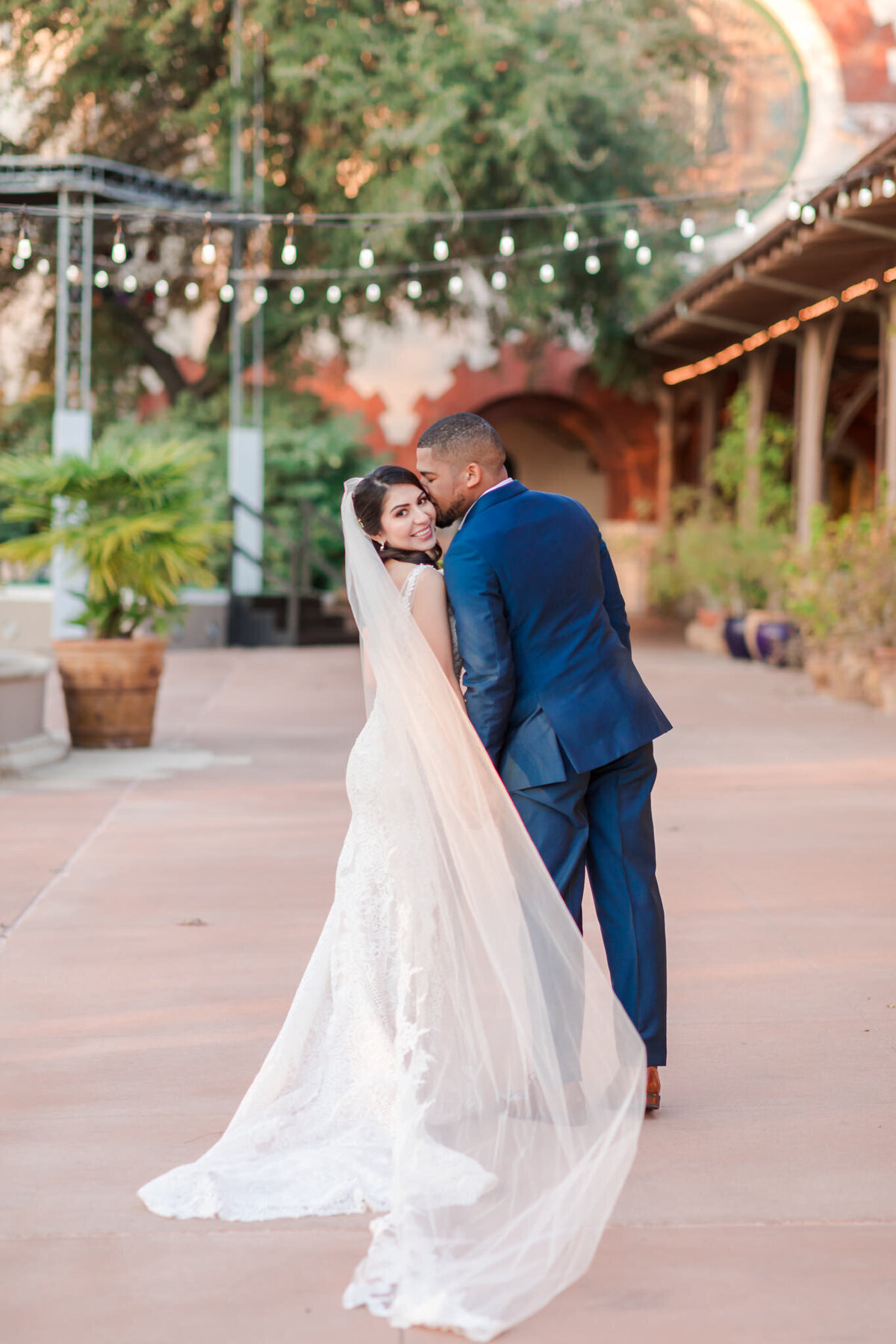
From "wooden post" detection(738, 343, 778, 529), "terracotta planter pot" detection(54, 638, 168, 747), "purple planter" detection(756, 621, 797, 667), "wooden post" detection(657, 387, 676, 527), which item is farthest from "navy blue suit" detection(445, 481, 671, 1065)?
"wooden post" detection(657, 387, 676, 527)

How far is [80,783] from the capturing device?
28.8 feet

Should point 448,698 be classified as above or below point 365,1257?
above

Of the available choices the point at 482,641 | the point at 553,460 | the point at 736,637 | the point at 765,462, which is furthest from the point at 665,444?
the point at 482,641

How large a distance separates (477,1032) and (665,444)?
74.0ft

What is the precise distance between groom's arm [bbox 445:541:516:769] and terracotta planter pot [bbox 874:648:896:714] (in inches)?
371

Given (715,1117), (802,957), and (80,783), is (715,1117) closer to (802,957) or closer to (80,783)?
(802,957)

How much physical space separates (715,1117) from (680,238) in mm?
19695

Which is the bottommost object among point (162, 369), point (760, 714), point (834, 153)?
point (760, 714)

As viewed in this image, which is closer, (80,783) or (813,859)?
(813,859)

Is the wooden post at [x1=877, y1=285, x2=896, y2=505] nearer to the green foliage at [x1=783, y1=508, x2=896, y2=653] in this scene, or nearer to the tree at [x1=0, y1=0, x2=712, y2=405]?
the green foliage at [x1=783, y1=508, x2=896, y2=653]

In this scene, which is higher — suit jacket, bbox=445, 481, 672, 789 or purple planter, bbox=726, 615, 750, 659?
suit jacket, bbox=445, 481, 672, 789

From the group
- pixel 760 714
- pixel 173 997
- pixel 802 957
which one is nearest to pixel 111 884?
pixel 173 997

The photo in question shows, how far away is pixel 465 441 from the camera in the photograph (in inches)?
138

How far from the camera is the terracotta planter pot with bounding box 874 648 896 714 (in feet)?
40.4
